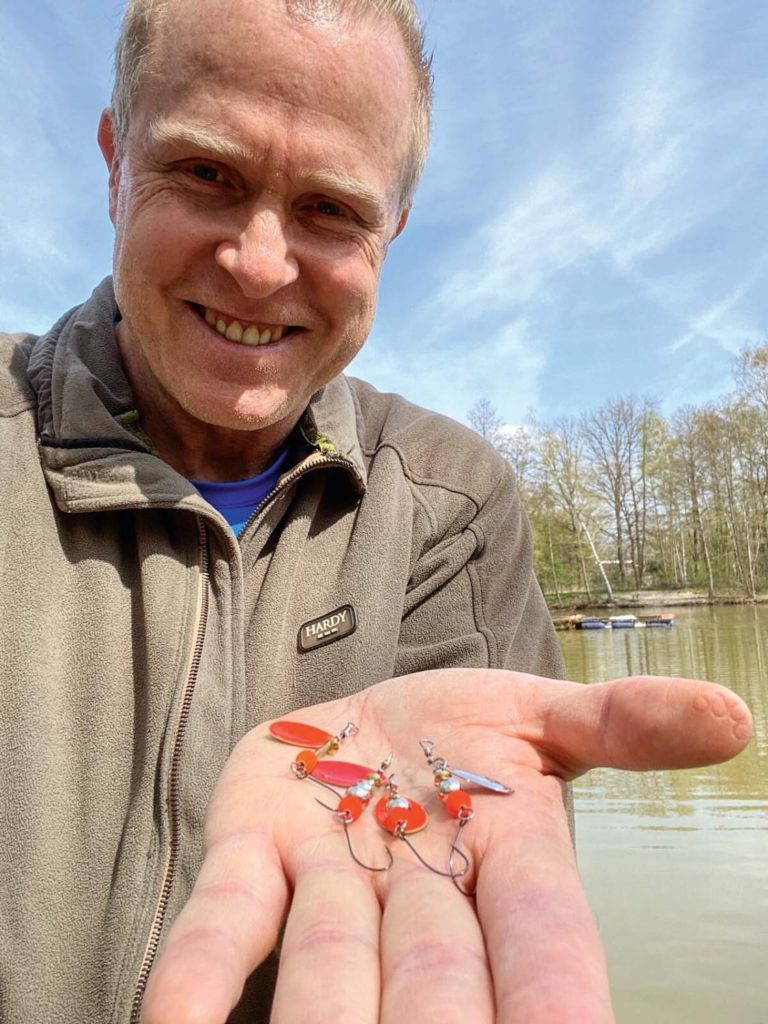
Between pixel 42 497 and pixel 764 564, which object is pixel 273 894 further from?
pixel 764 564

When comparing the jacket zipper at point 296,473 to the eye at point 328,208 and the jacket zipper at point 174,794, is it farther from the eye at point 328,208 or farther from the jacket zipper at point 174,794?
the eye at point 328,208

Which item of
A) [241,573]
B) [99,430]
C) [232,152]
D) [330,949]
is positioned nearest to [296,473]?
[241,573]

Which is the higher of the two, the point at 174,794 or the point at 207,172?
the point at 207,172

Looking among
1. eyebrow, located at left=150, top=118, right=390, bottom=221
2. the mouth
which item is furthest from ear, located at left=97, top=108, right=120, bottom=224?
the mouth

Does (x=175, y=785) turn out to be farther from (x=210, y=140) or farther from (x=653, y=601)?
(x=653, y=601)

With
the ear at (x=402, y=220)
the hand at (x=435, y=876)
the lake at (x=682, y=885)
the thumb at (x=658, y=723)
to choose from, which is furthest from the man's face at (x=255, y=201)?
the lake at (x=682, y=885)

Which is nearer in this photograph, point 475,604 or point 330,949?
point 330,949

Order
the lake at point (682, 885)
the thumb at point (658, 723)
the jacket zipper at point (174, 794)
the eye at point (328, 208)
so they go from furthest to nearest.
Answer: the lake at point (682, 885), the eye at point (328, 208), the jacket zipper at point (174, 794), the thumb at point (658, 723)
